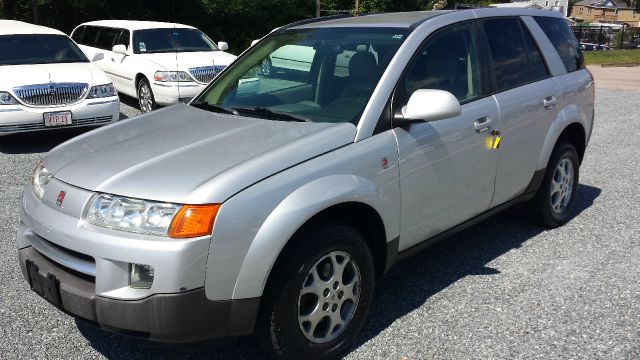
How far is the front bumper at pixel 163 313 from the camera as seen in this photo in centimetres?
267

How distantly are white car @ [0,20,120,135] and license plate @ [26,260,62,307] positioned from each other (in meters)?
5.25

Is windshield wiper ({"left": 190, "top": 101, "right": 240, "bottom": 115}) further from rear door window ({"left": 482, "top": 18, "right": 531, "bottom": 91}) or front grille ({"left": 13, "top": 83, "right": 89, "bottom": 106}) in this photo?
front grille ({"left": 13, "top": 83, "right": 89, "bottom": 106})

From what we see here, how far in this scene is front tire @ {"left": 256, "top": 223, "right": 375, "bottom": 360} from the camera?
2.95 m

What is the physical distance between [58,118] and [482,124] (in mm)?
5814

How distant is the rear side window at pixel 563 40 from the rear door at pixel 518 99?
0.33 meters

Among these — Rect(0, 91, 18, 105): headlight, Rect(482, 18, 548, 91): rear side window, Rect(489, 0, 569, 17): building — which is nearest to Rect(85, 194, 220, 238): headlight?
Rect(482, 18, 548, 91): rear side window

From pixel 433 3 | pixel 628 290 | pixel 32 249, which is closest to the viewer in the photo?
pixel 32 249

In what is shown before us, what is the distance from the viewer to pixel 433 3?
40.2m

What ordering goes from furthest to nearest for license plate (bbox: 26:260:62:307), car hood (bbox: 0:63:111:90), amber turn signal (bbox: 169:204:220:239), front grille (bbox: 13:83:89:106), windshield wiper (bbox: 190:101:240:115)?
1. car hood (bbox: 0:63:111:90)
2. front grille (bbox: 13:83:89:106)
3. windshield wiper (bbox: 190:101:240:115)
4. license plate (bbox: 26:260:62:307)
5. amber turn signal (bbox: 169:204:220:239)

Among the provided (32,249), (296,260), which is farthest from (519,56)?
(32,249)

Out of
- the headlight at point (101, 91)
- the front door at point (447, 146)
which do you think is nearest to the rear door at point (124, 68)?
the headlight at point (101, 91)

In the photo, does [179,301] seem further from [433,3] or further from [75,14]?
[433,3]

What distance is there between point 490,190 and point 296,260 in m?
1.88

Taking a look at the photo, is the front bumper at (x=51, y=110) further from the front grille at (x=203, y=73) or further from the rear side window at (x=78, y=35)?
the rear side window at (x=78, y=35)
